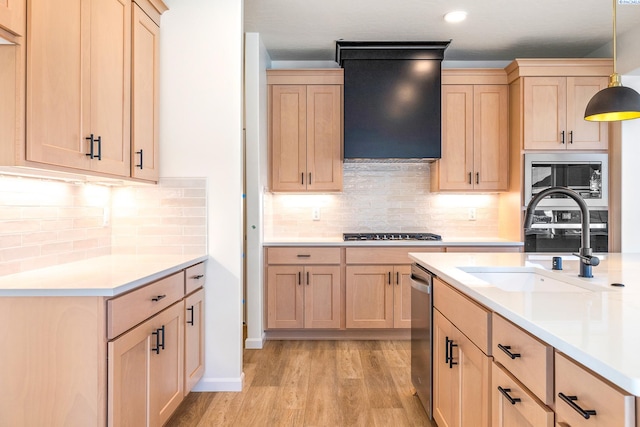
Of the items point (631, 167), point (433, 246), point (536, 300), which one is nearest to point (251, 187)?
point (433, 246)

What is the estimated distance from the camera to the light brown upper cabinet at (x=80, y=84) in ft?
4.94

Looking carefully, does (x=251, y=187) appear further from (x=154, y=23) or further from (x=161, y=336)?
(x=161, y=336)

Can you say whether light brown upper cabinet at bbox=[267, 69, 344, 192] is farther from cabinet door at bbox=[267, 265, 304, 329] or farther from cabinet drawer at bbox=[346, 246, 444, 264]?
cabinet door at bbox=[267, 265, 304, 329]

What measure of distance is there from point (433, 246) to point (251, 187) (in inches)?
64.0

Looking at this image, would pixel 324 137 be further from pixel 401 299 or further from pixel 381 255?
pixel 401 299

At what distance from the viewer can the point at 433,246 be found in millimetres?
3598

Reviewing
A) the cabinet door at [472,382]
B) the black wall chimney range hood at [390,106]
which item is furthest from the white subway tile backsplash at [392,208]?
the cabinet door at [472,382]

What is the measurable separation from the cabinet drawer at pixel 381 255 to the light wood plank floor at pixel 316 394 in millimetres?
725

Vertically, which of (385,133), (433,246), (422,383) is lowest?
(422,383)

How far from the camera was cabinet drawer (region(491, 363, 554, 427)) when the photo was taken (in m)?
1.05

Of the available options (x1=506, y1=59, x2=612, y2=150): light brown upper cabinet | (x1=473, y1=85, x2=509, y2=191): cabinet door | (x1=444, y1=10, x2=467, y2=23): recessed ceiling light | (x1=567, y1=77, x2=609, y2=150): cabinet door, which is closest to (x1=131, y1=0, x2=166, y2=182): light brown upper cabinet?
(x1=444, y1=10, x2=467, y2=23): recessed ceiling light

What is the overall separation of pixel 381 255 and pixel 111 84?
242cm

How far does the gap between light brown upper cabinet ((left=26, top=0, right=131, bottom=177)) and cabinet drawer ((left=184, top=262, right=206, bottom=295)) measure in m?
0.63

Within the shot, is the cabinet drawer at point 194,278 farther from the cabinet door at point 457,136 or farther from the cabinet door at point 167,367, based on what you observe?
the cabinet door at point 457,136
